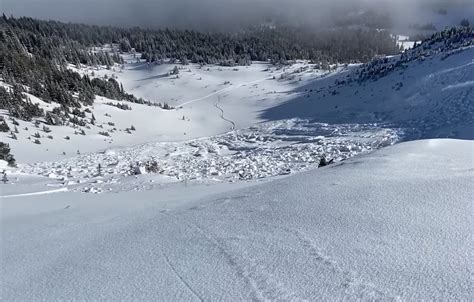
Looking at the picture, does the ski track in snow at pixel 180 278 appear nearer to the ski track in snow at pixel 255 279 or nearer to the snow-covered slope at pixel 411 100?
the ski track in snow at pixel 255 279

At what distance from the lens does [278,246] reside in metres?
4.20

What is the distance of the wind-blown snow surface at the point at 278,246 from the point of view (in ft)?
10.9

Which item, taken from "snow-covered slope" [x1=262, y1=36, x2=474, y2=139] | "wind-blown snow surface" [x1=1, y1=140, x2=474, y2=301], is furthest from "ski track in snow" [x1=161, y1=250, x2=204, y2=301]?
"snow-covered slope" [x1=262, y1=36, x2=474, y2=139]

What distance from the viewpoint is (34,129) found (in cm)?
2644

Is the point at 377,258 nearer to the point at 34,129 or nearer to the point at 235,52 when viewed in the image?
the point at 34,129

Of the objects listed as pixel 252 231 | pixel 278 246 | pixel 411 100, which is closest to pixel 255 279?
pixel 278 246

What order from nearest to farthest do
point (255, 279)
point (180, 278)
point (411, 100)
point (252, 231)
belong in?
point (255, 279) < point (180, 278) < point (252, 231) < point (411, 100)

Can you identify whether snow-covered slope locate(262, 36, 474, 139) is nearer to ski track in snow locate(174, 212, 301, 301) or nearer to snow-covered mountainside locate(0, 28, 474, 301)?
snow-covered mountainside locate(0, 28, 474, 301)

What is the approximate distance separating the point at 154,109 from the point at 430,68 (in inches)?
1147

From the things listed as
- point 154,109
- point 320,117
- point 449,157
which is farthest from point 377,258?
point 154,109

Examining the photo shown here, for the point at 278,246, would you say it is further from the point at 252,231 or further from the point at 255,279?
the point at 255,279

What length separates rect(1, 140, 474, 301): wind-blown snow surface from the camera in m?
3.32

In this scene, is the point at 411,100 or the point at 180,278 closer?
the point at 180,278

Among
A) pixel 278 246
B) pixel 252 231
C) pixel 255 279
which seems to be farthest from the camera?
pixel 252 231
